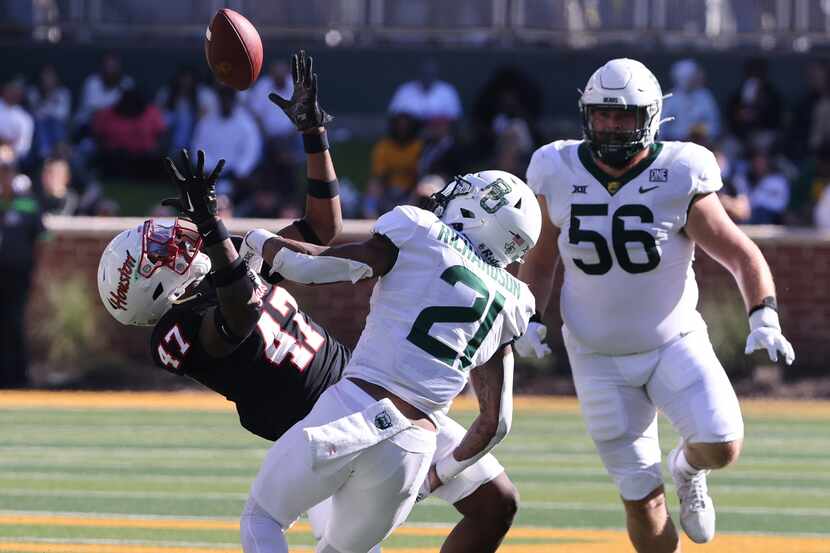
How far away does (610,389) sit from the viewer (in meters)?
6.24

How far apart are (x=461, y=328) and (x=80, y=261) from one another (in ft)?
31.2

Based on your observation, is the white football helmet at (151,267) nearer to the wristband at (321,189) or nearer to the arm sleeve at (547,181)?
the wristband at (321,189)

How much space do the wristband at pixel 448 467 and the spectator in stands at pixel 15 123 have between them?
11590 millimetres

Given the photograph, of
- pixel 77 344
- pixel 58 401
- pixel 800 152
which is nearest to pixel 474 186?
pixel 58 401

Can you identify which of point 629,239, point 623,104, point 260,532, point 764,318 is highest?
point 623,104

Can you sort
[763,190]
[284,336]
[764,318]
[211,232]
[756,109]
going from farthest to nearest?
[756,109] → [763,190] → [764,318] → [284,336] → [211,232]

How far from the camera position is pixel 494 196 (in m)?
5.05

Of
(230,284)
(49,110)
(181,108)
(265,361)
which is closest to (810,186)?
(181,108)

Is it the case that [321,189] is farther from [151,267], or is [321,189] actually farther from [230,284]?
[230,284]

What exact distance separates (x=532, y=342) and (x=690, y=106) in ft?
33.9

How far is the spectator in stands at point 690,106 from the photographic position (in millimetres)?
15938

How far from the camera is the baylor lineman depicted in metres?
A: 6.12

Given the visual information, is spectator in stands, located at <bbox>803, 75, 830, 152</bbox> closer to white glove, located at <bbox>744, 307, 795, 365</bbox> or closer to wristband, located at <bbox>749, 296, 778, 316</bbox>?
wristband, located at <bbox>749, 296, 778, 316</bbox>

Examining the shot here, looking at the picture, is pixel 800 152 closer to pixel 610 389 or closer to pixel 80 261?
pixel 80 261
